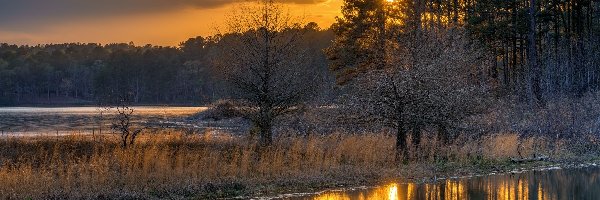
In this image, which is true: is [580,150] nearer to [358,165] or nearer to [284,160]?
[358,165]

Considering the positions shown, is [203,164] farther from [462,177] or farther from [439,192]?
[462,177]

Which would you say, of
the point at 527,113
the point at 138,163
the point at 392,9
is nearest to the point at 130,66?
the point at 392,9

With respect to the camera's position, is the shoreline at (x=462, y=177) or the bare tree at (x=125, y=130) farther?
the bare tree at (x=125, y=130)

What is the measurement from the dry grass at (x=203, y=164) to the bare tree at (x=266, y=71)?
140 cm

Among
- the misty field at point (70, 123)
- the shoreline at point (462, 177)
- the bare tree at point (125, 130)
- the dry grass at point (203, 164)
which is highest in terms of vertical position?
the bare tree at point (125, 130)

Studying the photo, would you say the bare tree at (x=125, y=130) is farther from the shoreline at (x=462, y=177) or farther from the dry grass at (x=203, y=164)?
the shoreline at (x=462, y=177)

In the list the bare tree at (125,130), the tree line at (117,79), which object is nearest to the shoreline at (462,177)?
the bare tree at (125,130)

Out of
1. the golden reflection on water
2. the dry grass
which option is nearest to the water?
the golden reflection on water

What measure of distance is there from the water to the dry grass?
173cm

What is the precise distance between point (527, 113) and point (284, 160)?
21.7 metres

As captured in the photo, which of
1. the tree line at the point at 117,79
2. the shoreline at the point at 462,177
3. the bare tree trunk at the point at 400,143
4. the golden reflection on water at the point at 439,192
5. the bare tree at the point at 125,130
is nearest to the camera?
the golden reflection on water at the point at 439,192

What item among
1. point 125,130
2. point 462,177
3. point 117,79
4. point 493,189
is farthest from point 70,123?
point 117,79

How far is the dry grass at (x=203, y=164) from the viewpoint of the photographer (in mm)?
18078

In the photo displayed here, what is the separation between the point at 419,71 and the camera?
26344 millimetres
